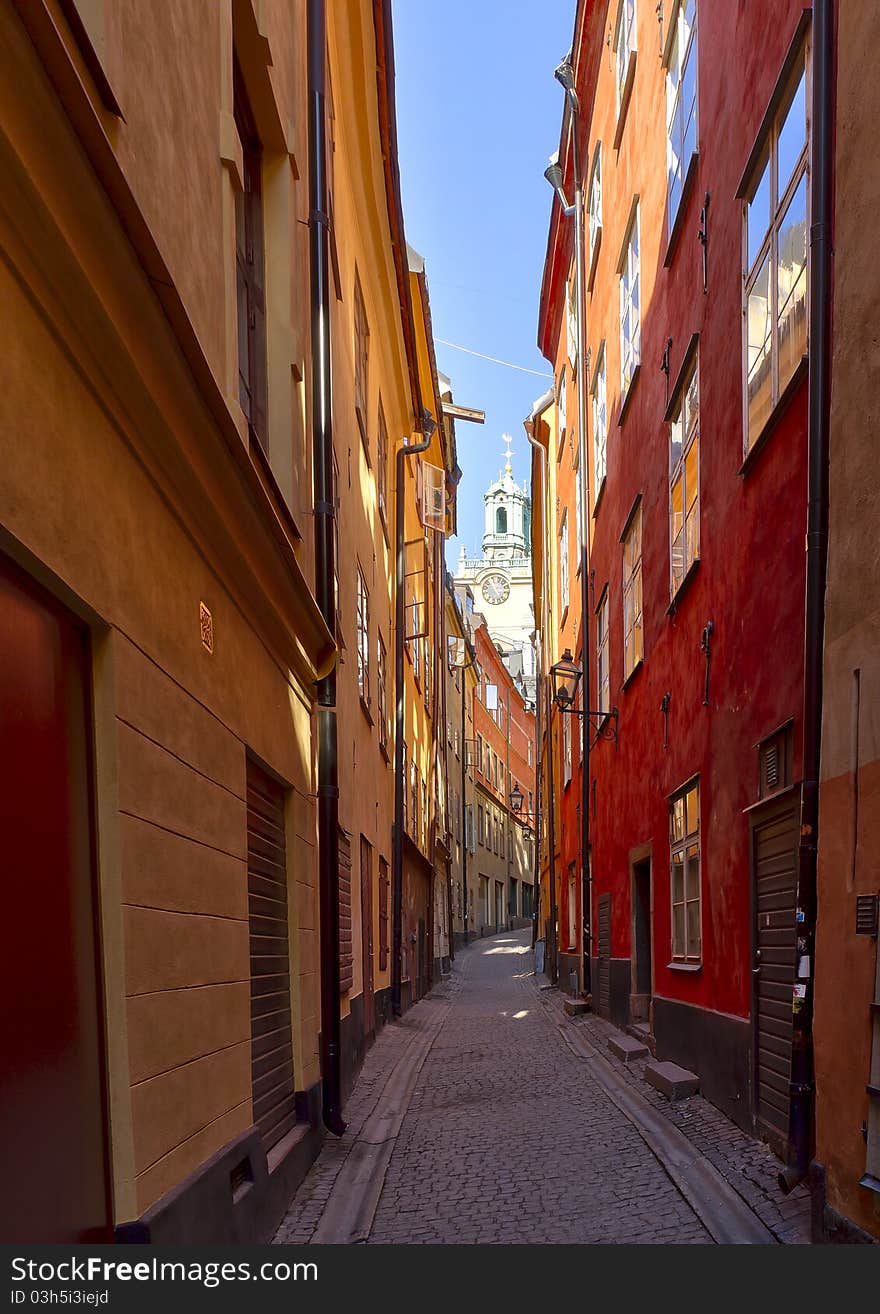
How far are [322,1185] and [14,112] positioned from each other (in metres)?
5.93

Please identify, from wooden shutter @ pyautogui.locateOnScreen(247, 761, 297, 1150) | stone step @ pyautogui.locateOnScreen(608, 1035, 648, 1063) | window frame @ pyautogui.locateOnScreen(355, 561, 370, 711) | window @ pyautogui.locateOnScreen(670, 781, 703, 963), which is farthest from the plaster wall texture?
window frame @ pyautogui.locateOnScreen(355, 561, 370, 711)

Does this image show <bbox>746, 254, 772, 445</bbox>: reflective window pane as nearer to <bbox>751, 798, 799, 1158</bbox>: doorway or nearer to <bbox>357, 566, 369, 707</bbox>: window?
<bbox>751, 798, 799, 1158</bbox>: doorway

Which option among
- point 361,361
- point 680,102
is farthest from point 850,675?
point 361,361

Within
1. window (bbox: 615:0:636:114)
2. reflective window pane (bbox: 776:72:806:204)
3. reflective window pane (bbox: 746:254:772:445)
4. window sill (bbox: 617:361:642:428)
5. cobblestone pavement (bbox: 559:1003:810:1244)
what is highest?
window (bbox: 615:0:636:114)

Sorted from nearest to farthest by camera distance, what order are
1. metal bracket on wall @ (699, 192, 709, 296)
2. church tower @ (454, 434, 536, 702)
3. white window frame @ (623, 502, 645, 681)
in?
metal bracket on wall @ (699, 192, 709, 296) → white window frame @ (623, 502, 645, 681) → church tower @ (454, 434, 536, 702)

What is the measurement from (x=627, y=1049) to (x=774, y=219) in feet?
25.1

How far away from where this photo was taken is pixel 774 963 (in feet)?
23.0

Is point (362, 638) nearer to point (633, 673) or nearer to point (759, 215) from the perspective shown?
point (633, 673)

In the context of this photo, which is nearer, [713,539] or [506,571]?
[713,539]

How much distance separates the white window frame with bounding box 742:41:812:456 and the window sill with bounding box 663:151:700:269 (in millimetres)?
1755

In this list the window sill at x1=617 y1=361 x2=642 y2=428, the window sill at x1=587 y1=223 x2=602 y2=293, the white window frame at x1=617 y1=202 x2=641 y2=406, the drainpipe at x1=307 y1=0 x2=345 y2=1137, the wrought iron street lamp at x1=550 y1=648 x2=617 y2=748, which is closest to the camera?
the drainpipe at x1=307 y1=0 x2=345 y2=1137

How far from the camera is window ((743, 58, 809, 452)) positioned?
677cm

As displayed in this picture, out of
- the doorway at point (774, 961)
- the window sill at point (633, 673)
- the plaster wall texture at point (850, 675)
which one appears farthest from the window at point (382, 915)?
the plaster wall texture at point (850, 675)

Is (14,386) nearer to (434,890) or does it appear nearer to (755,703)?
(755,703)
